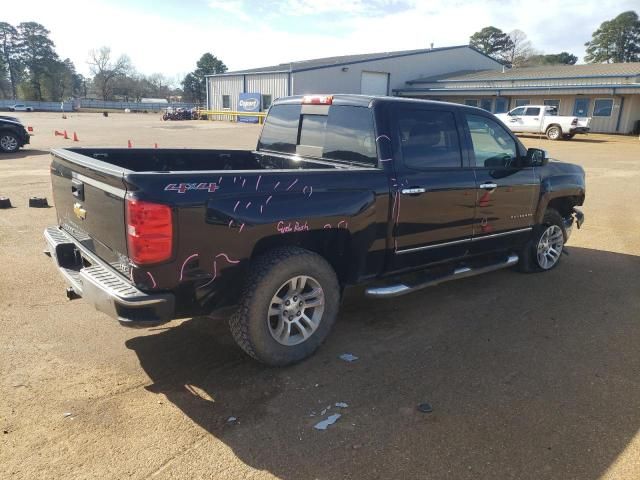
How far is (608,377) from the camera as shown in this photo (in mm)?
3668

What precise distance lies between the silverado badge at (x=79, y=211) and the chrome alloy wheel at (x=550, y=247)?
492 centimetres

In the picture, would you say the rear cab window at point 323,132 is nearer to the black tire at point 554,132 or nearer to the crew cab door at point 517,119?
the black tire at point 554,132

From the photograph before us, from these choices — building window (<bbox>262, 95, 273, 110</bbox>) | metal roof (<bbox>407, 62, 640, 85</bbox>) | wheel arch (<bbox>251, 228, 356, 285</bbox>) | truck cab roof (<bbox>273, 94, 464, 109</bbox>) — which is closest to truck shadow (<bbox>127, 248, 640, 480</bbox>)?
wheel arch (<bbox>251, 228, 356, 285</bbox>)

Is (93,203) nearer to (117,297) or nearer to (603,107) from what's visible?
(117,297)

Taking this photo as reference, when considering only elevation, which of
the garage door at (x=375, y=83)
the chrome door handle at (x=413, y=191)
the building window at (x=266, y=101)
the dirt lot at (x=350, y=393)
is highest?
the garage door at (x=375, y=83)

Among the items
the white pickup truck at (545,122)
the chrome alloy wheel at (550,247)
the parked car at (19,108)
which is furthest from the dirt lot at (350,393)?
the parked car at (19,108)

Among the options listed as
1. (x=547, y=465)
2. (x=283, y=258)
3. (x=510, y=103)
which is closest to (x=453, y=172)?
(x=283, y=258)

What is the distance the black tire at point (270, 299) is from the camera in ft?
11.1

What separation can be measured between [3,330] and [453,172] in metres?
4.11

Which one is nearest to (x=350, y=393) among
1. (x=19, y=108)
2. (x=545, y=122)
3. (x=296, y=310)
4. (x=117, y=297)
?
(x=296, y=310)

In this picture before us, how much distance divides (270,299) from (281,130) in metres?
2.22

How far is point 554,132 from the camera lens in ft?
91.8

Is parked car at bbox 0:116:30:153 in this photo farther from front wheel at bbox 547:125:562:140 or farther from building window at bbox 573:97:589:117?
building window at bbox 573:97:589:117

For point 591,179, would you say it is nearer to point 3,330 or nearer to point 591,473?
point 591,473
